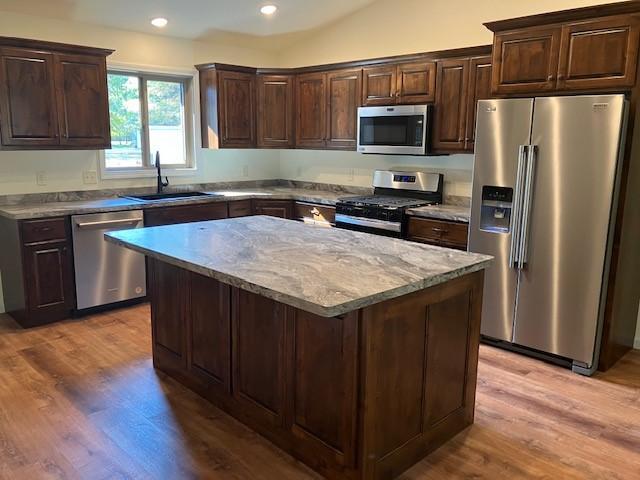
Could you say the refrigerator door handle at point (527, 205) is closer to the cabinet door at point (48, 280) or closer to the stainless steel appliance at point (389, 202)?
the stainless steel appliance at point (389, 202)

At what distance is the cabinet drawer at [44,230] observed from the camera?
3.95 meters

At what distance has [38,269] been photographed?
405 cm

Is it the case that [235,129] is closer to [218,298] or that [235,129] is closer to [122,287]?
[122,287]

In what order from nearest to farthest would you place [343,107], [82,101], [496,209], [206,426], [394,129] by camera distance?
[206,426] < [496,209] < [82,101] < [394,129] < [343,107]

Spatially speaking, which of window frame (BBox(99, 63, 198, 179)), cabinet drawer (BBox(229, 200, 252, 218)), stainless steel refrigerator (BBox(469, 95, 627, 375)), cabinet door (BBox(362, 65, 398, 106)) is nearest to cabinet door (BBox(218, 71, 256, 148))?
window frame (BBox(99, 63, 198, 179))

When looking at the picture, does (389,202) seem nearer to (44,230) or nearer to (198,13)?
(198,13)

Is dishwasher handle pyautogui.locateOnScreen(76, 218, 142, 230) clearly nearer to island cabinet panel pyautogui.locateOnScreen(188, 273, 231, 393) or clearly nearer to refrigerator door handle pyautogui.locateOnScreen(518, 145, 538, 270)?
island cabinet panel pyautogui.locateOnScreen(188, 273, 231, 393)

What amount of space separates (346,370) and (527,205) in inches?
78.9

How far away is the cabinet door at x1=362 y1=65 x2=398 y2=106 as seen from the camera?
4.71 m

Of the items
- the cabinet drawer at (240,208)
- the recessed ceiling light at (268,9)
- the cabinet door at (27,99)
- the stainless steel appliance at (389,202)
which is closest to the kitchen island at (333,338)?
the stainless steel appliance at (389,202)

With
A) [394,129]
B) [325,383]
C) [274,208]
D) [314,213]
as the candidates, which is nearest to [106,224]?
[274,208]

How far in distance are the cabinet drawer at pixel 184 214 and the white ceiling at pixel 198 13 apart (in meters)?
1.74

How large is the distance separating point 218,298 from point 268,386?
1.78 feet

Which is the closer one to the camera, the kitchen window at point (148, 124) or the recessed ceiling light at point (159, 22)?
the recessed ceiling light at point (159, 22)
